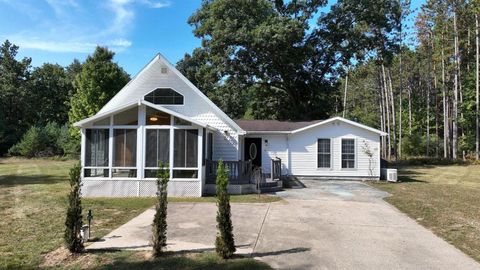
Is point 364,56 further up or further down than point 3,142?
further up

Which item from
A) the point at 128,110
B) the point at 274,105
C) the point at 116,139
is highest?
the point at 274,105

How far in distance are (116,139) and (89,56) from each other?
27303 millimetres

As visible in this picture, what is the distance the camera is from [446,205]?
39.8ft

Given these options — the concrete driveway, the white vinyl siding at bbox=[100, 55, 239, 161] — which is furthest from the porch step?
the concrete driveway

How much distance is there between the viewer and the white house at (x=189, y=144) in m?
13.7

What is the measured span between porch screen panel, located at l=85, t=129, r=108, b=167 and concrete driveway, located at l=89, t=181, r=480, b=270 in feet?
12.4

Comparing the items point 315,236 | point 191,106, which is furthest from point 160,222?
point 191,106

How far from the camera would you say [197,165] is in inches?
540

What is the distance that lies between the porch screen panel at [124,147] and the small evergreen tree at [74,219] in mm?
7129

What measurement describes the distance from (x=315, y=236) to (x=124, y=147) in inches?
333

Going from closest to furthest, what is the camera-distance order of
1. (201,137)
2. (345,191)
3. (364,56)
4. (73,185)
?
(73,185) → (201,137) → (345,191) → (364,56)

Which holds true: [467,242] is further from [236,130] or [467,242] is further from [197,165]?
[236,130]

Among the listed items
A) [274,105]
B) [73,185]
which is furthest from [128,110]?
[274,105]

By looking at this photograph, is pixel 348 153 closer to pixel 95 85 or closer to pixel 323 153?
pixel 323 153
